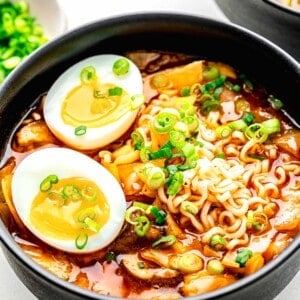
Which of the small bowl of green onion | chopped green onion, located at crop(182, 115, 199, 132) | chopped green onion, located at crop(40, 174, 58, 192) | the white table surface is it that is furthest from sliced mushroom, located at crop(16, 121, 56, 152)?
the white table surface

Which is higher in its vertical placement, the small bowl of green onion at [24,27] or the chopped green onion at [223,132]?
the chopped green onion at [223,132]

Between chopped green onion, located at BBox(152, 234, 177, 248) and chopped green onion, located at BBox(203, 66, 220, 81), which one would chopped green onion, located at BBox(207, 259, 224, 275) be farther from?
chopped green onion, located at BBox(203, 66, 220, 81)

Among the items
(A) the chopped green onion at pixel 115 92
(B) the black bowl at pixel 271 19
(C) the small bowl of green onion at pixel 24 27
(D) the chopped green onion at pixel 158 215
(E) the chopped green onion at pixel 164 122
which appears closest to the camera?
(D) the chopped green onion at pixel 158 215

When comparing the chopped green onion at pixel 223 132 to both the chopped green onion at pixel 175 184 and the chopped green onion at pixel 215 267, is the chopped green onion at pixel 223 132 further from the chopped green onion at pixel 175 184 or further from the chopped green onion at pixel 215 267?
the chopped green onion at pixel 215 267

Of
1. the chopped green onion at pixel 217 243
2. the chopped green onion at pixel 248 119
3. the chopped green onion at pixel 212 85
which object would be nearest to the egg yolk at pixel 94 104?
the chopped green onion at pixel 212 85

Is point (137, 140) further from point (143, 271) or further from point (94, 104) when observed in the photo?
point (143, 271)

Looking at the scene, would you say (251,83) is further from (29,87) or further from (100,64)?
(29,87)
